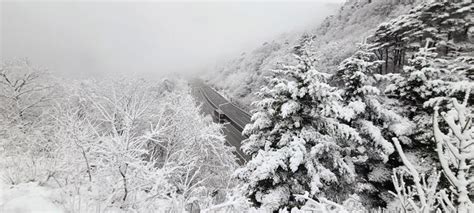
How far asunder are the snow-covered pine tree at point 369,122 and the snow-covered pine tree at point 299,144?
4.16ft

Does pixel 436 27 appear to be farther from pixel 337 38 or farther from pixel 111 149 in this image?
pixel 111 149

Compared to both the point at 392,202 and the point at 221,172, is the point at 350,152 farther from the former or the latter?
the point at 221,172

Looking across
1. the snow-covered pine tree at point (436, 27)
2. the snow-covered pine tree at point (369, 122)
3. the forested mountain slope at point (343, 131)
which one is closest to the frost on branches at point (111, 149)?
the forested mountain slope at point (343, 131)

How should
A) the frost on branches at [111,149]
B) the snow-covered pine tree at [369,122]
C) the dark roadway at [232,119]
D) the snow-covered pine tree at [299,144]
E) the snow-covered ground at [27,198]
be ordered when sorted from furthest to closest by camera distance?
the dark roadway at [232,119]
the snow-covered pine tree at [369,122]
the snow-covered pine tree at [299,144]
the frost on branches at [111,149]
the snow-covered ground at [27,198]

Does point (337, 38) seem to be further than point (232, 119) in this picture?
Yes

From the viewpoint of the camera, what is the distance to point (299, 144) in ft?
22.5

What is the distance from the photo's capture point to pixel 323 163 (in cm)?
754

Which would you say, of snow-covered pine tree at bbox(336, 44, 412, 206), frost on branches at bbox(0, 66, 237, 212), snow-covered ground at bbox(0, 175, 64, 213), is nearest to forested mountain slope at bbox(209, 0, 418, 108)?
frost on branches at bbox(0, 66, 237, 212)

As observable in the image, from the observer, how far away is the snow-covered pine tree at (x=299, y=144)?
22.5 feet

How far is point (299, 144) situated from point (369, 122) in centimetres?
349

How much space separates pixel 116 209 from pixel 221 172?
11194 mm

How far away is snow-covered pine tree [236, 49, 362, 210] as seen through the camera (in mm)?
6871

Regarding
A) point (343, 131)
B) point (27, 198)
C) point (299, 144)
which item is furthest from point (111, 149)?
point (343, 131)

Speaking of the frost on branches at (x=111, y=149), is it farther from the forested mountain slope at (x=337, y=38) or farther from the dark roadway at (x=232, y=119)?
the forested mountain slope at (x=337, y=38)
